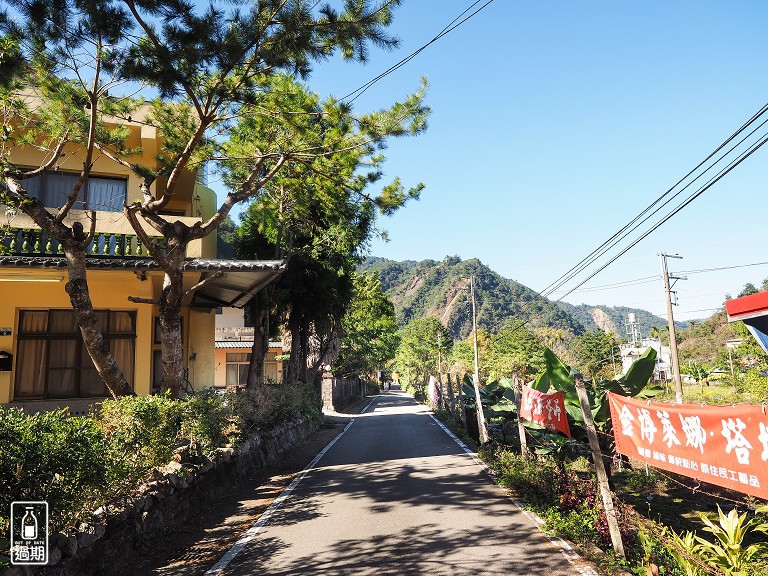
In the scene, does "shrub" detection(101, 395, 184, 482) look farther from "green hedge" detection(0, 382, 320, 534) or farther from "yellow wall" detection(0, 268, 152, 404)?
"yellow wall" detection(0, 268, 152, 404)

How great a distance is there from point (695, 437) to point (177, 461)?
23.0 feet

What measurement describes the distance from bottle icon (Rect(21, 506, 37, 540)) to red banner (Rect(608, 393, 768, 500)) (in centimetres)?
590

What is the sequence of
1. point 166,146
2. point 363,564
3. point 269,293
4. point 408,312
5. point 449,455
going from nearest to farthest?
point 363,564, point 166,146, point 449,455, point 269,293, point 408,312

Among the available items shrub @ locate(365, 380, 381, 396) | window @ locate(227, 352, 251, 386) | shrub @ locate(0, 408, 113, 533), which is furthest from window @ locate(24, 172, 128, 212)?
shrub @ locate(365, 380, 381, 396)

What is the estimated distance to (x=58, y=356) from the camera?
1329 centimetres

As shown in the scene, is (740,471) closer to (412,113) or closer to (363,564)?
(363,564)

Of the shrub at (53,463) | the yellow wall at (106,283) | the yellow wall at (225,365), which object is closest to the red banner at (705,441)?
the shrub at (53,463)

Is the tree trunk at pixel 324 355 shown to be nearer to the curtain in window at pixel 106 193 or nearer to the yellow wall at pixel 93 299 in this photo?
the yellow wall at pixel 93 299

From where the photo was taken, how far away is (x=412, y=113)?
8.98 meters

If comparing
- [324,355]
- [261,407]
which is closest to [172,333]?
A: [261,407]

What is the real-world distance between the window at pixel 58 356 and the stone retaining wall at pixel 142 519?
605cm

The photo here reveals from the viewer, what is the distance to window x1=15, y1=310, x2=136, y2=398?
42.6 feet

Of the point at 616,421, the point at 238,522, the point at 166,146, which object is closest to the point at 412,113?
the point at 166,146
